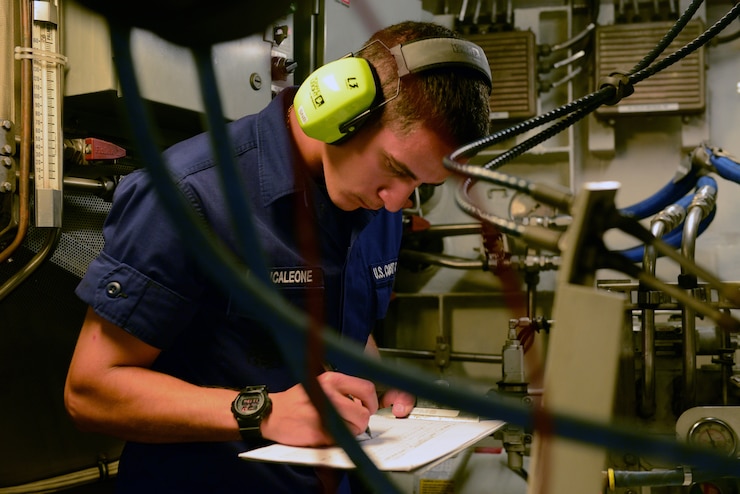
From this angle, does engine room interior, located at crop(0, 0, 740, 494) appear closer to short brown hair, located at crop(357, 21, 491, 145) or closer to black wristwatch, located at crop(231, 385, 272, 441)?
short brown hair, located at crop(357, 21, 491, 145)

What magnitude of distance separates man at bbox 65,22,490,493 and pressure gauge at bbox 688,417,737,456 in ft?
1.74

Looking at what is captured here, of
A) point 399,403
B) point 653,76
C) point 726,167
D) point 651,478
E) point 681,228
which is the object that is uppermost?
point 653,76

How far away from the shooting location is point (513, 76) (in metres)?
2.66

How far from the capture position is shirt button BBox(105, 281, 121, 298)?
101 centimetres

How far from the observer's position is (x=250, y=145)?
1.23m

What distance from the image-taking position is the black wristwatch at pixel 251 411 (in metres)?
0.99

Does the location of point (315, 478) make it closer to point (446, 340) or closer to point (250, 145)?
point (250, 145)

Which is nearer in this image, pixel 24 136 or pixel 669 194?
pixel 24 136

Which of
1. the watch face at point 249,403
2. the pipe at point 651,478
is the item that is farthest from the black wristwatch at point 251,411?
the pipe at point 651,478

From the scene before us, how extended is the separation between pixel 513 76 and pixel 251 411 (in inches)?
81.6

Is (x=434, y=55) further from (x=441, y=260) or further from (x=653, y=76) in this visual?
(x=653, y=76)

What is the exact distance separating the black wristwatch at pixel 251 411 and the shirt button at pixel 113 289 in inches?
9.8

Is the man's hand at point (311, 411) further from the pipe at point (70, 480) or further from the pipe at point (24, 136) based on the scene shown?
the pipe at point (70, 480)

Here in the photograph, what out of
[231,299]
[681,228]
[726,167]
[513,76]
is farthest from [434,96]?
[513,76]
